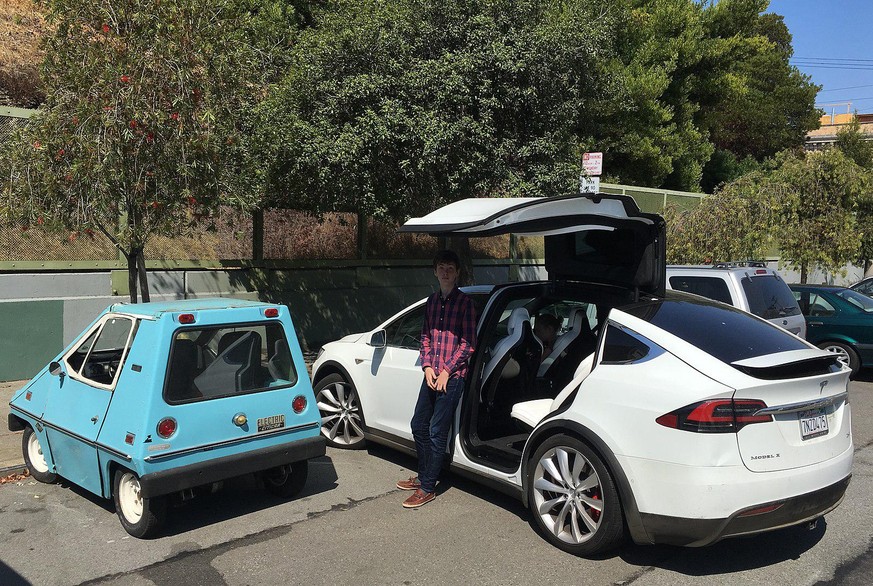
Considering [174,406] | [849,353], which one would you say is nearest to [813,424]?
[174,406]

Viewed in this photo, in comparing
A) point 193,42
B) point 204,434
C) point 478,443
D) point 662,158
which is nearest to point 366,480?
point 478,443

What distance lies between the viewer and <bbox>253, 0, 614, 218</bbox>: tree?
8.74 m

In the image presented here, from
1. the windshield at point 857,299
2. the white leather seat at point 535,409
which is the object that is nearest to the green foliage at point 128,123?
the white leather seat at point 535,409

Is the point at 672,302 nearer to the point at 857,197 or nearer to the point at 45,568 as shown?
the point at 45,568

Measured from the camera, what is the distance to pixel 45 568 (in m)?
4.37

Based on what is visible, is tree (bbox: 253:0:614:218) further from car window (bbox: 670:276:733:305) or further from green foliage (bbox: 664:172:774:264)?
green foliage (bbox: 664:172:774:264)

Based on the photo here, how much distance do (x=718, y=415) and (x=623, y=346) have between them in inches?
29.8

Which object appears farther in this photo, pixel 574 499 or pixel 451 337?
pixel 451 337

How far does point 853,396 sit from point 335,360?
7.50 m

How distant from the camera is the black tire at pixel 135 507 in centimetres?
462

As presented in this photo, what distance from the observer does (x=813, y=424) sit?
13.7 ft

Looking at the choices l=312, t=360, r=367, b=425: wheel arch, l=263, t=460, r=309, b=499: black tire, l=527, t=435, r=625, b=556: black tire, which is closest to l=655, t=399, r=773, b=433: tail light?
l=527, t=435, r=625, b=556: black tire

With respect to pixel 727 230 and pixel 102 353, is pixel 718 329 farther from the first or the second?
pixel 727 230

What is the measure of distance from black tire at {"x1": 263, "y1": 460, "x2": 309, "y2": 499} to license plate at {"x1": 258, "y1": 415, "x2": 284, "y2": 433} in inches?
18.0
